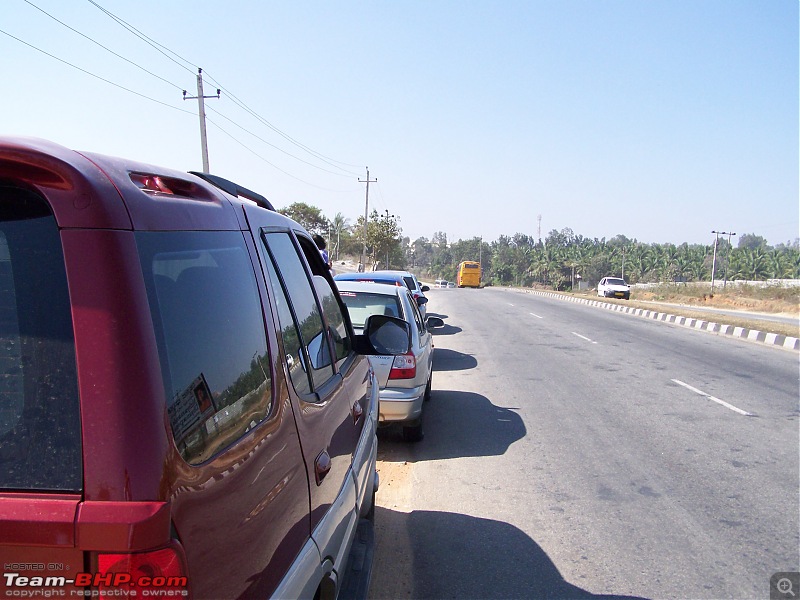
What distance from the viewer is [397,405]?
242 inches

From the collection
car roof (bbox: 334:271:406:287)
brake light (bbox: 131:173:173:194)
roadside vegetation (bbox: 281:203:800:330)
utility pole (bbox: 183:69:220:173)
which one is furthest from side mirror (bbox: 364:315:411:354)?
roadside vegetation (bbox: 281:203:800:330)

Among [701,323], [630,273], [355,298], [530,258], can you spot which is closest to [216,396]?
[355,298]

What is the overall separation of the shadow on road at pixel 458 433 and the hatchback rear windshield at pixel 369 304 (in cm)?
135

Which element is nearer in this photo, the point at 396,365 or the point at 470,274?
the point at 396,365

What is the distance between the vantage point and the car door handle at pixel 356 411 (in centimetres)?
305

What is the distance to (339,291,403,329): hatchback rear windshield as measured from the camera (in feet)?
23.6

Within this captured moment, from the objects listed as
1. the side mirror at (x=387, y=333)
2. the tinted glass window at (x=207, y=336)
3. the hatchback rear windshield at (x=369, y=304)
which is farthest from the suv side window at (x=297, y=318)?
the hatchback rear windshield at (x=369, y=304)

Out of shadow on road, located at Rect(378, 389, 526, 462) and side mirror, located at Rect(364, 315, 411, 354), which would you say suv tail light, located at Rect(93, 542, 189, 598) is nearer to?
side mirror, located at Rect(364, 315, 411, 354)

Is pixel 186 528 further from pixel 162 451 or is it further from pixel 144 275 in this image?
pixel 144 275

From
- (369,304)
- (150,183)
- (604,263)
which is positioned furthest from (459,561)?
(604,263)

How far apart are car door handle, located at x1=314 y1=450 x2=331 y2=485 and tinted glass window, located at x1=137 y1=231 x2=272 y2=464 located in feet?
1.35

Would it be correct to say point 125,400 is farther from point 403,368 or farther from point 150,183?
point 403,368

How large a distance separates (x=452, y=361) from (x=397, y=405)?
6167mm

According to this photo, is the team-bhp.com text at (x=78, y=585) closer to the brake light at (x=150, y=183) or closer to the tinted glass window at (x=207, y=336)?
the tinted glass window at (x=207, y=336)
